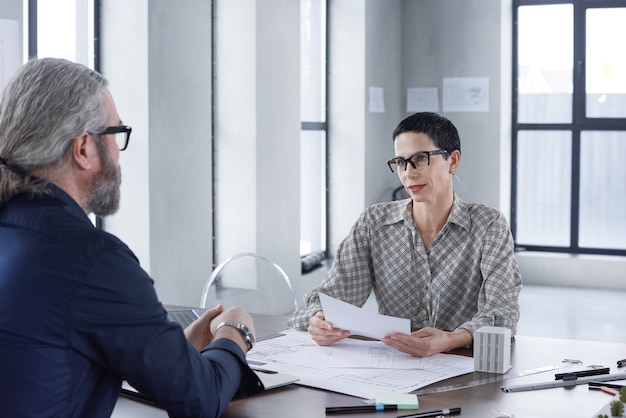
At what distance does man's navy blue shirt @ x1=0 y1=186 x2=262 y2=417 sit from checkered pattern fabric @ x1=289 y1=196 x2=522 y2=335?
3.20ft

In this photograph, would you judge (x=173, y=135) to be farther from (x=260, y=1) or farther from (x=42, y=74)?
(x=42, y=74)

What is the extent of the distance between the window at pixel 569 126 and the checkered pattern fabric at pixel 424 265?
414 centimetres

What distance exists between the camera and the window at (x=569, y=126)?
632cm

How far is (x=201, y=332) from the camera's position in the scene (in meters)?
1.78

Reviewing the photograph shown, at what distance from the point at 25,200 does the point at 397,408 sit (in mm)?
799

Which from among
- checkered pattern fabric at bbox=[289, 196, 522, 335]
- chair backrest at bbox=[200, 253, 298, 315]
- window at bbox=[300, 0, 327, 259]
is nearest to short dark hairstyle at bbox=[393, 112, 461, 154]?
checkered pattern fabric at bbox=[289, 196, 522, 335]

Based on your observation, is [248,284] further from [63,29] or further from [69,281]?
[69,281]

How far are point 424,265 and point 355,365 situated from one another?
0.65 meters

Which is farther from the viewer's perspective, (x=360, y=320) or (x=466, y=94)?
(x=466, y=94)

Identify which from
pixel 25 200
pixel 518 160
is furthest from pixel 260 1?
pixel 25 200

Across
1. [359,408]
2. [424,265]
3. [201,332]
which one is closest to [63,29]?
[424,265]

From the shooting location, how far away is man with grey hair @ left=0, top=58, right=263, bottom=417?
132 centimetres

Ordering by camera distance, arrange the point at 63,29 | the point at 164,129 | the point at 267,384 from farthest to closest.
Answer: the point at 164,129 → the point at 63,29 → the point at 267,384

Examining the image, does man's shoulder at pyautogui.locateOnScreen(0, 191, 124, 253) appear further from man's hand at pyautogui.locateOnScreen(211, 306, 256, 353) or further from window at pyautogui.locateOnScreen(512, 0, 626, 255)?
window at pyautogui.locateOnScreen(512, 0, 626, 255)
